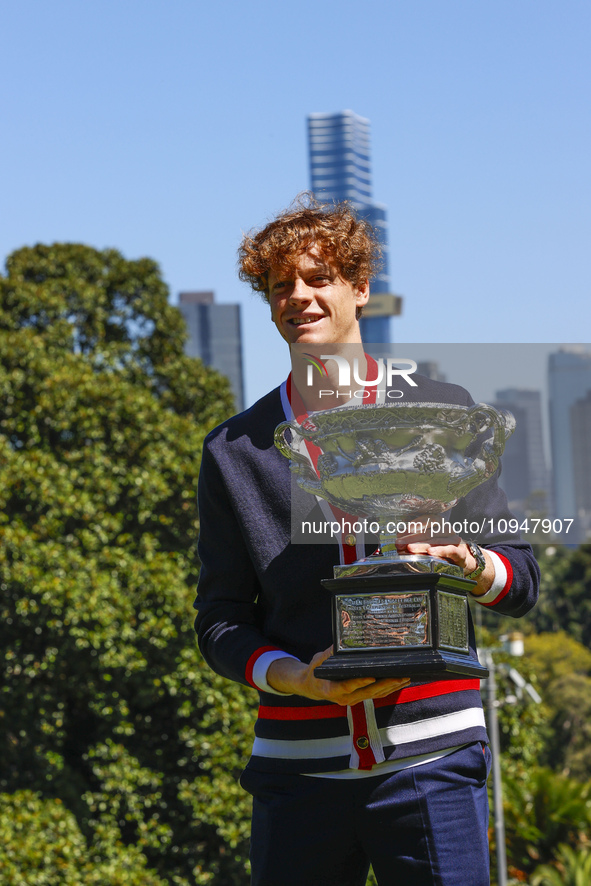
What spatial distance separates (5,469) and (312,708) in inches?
343

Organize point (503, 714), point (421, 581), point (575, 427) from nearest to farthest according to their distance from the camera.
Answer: point (421, 581)
point (575, 427)
point (503, 714)

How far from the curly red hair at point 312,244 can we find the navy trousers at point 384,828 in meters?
1.03

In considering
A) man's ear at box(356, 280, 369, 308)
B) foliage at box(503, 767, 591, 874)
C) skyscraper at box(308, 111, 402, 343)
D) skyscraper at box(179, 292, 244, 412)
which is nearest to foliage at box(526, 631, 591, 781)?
foliage at box(503, 767, 591, 874)

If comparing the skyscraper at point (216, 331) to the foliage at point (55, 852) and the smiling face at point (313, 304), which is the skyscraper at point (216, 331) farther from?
the smiling face at point (313, 304)

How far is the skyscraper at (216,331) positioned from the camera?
90812 mm

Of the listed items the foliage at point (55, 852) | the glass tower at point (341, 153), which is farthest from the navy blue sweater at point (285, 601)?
the glass tower at point (341, 153)

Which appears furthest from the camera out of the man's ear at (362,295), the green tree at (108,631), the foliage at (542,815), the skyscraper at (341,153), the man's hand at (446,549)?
the skyscraper at (341,153)

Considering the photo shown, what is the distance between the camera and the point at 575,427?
7.93 feet

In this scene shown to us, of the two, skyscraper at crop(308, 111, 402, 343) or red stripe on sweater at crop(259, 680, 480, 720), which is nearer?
red stripe on sweater at crop(259, 680, 480, 720)

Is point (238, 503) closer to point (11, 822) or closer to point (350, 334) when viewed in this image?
point (350, 334)

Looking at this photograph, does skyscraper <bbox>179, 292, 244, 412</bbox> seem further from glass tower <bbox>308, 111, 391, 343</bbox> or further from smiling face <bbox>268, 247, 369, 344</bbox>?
glass tower <bbox>308, 111, 391, 343</bbox>

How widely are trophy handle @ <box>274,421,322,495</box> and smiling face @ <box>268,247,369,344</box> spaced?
273mm

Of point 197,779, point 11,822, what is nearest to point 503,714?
point 197,779

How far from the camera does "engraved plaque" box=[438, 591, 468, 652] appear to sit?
1745 mm
